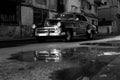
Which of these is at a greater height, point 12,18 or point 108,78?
point 12,18

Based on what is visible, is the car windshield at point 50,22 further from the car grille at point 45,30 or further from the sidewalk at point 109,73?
the sidewalk at point 109,73

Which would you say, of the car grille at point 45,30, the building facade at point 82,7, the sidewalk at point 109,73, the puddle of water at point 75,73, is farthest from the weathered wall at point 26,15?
the sidewalk at point 109,73

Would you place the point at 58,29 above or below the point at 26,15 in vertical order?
below

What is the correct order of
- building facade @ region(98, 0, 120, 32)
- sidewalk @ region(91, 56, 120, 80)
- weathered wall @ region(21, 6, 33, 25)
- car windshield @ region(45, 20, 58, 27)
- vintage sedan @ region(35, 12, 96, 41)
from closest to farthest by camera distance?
sidewalk @ region(91, 56, 120, 80) < vintage sedan @ region(35, 12, 96, 41) < car windshield @ region(45, 20, 58, 27) < weathered wall @ region(21, 6, 33, 25) < building facade @ region(98, 0, 120, 32)

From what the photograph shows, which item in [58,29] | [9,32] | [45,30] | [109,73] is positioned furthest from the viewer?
[9,32]

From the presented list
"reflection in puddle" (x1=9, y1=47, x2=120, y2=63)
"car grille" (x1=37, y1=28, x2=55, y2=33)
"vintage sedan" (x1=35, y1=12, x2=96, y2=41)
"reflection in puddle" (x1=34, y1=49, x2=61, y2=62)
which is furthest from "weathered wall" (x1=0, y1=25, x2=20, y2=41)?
"reflection in puddle" (x1=34, y1=49, x2=61, y2=62)

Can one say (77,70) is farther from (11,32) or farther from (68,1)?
(68,1)

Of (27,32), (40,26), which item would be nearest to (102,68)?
(40,26)

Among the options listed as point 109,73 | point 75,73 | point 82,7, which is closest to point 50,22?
point 75,73

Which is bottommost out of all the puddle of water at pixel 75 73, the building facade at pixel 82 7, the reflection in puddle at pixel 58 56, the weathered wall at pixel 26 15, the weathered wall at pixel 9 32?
the puddle of water at pixel 75 73

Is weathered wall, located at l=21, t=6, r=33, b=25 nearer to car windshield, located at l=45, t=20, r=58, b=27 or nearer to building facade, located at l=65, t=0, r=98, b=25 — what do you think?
car windshield, located at l=45, t=20, r=58, b=27

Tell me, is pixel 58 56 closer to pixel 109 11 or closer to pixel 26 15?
pixel 26 15

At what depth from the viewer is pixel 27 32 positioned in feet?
63.5

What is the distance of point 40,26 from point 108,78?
9.59 metres
